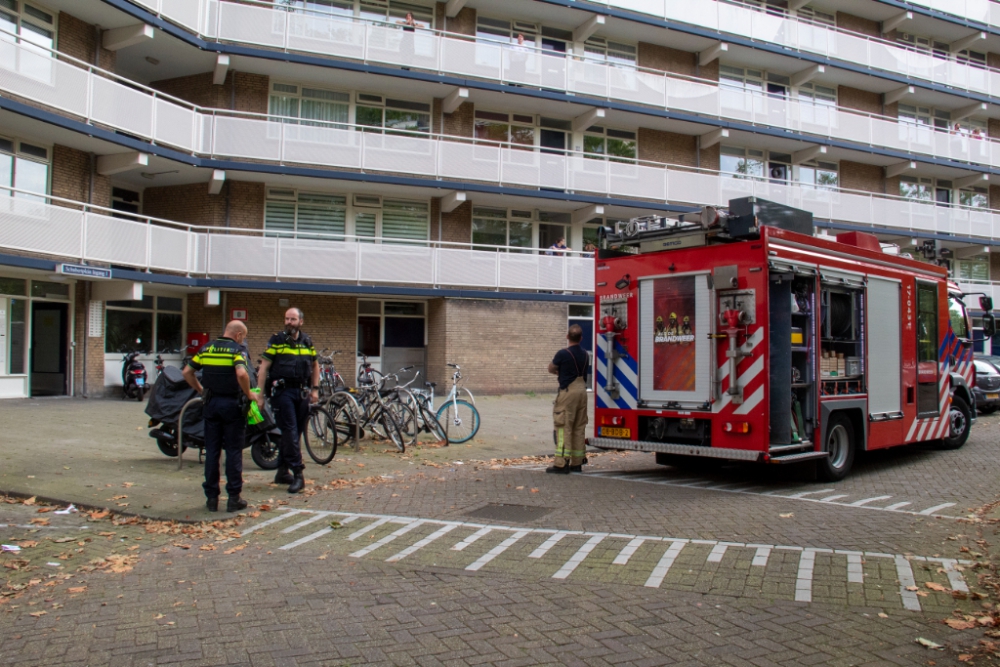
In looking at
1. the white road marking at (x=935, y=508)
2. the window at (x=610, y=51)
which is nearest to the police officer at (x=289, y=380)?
the white road marking at (x=935, y=508)

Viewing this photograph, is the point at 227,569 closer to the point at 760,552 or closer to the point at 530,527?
the point at 530,527

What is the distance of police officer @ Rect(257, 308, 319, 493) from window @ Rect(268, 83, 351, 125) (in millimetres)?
14119

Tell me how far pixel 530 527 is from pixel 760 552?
1.84 metres

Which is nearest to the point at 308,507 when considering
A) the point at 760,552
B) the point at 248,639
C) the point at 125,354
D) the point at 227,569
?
the point at 227,569

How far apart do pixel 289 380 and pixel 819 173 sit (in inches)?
991

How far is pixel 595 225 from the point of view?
2502 cm

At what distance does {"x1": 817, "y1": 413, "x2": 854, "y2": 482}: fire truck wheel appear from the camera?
898cm

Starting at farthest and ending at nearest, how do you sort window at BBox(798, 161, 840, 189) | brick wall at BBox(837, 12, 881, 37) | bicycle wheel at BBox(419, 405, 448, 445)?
1. brick wall at BBox(837, 12, 881, 37)
2. window at BBox(798, 161, 840, 189)
3. bicycle wheel at BBox(419, 405, 448, 445)

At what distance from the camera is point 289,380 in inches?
324

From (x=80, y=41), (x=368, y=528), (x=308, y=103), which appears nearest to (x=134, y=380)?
(x=80, y=41)

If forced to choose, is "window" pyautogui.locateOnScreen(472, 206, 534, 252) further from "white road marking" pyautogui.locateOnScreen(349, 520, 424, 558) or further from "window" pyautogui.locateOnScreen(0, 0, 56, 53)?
"white road marking" pyautogui.locateOnScreen(349, 520, 424, 558)

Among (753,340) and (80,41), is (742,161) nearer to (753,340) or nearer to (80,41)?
(80,41)

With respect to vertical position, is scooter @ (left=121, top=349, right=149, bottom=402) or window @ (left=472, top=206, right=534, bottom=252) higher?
window @ (left=472, top=206, right=534, bottom=252)

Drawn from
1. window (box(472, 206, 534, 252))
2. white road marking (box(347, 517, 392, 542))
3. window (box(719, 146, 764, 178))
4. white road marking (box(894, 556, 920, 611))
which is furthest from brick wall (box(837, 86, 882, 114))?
white road marking (box(347, 517, 392, 542))
